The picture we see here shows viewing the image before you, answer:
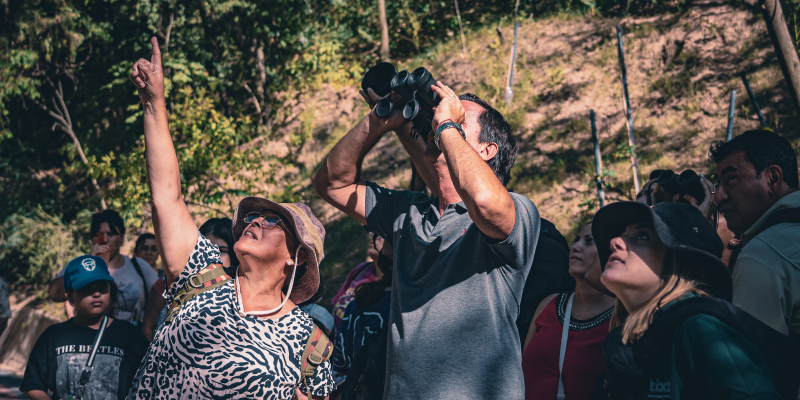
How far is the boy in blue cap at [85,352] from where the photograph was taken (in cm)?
307

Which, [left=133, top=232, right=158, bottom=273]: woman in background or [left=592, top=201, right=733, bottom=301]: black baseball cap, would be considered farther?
[left=133, top=232, right=158, bottom=273]: woman in background

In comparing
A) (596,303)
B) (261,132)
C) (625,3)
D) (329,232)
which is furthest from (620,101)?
(596,303)

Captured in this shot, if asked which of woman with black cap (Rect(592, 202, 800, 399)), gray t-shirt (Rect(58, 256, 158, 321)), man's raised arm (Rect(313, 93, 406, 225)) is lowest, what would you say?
gray t-shirt (Rect(58, 256, 158, 321))

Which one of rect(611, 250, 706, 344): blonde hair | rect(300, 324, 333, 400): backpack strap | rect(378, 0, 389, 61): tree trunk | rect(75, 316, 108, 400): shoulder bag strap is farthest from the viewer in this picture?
rect(378, 0, 389, 61): tree trunk

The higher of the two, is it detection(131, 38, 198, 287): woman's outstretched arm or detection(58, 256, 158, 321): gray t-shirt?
detection(131, 38, 198, 287): woman's outstretched arm

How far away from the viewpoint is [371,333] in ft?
10.6

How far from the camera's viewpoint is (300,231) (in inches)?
99.6

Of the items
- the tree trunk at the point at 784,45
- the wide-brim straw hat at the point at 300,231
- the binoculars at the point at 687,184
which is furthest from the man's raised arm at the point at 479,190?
the tree trunk at the point at 784,45

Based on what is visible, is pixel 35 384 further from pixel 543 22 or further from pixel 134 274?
pixel 543 22

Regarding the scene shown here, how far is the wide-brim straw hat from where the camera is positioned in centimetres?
255

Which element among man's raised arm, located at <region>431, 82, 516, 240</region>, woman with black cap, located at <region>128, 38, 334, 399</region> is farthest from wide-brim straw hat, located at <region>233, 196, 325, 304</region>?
man's raised arm, located at <region>431, 82, 516, 240</region>

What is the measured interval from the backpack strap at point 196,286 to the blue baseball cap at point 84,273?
137 centimetres

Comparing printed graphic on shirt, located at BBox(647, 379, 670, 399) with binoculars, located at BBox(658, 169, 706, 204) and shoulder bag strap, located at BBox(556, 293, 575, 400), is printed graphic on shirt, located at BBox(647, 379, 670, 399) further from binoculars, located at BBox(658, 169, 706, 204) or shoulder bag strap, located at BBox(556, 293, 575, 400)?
binoculars, located at BBox(658, 169, 706, 204)

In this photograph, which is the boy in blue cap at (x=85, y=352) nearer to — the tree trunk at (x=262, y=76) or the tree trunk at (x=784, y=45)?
the tree trunk at (x=784, y=45)
